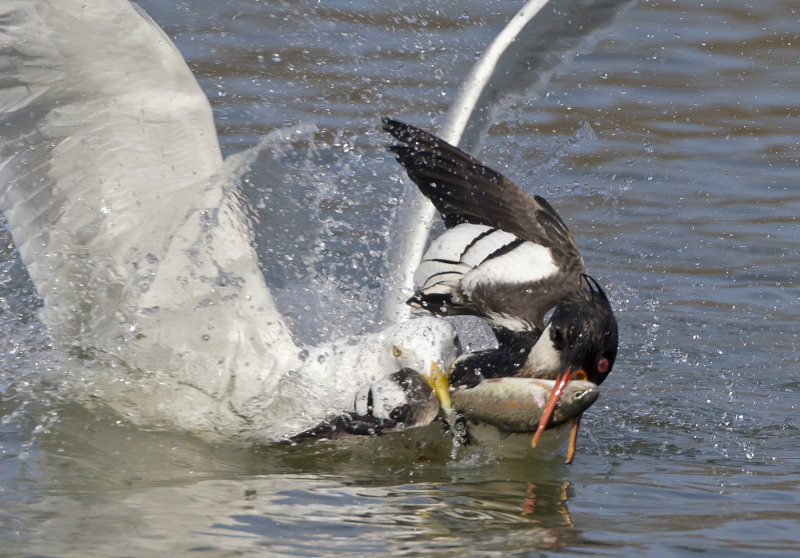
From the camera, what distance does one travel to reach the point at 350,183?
23.9ft

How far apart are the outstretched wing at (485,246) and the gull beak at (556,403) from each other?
428mm

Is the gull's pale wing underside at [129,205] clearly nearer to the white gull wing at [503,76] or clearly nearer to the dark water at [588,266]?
the dark water at [588,266]

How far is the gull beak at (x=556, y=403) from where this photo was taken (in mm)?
3705

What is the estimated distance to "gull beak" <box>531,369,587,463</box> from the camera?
371 cm

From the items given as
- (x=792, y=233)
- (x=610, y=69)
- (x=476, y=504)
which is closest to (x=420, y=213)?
(x=476, y=504)

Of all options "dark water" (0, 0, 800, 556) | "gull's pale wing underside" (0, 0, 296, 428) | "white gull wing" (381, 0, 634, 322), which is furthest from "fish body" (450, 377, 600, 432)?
"white gull wing" (381, 0, 634, 322)

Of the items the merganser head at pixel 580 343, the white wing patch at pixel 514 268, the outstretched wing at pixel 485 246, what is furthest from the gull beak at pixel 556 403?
the white wing patch at pixel 514 268

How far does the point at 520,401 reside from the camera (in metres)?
3.77

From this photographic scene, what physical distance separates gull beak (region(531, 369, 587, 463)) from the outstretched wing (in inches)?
16.9

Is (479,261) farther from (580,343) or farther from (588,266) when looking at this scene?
(588,266)

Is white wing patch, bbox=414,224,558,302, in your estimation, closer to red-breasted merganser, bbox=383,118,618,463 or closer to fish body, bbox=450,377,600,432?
red-breasted merganser, bbox=383,118,618,463

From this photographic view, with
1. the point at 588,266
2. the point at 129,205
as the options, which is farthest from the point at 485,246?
the point at 588,266

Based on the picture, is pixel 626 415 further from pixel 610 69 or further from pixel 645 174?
pixel 610 69

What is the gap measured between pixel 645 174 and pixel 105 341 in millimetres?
4519
